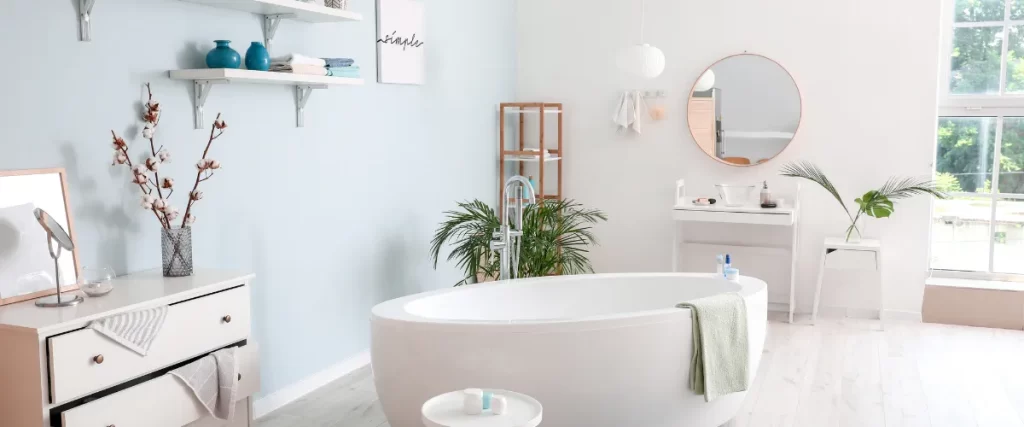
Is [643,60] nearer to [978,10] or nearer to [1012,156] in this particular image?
[978,10]

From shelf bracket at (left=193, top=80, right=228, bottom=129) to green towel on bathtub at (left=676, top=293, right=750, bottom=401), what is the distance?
1819 mm

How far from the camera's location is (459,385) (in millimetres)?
2783

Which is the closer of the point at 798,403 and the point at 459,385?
the point at 459,385

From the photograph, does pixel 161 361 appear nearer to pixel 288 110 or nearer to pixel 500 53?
pixel 288 110

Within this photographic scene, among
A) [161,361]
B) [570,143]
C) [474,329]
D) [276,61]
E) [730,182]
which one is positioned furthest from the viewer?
[570,143]

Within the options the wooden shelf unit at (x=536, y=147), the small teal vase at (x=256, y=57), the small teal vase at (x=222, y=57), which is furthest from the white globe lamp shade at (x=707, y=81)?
the small teal vase at (x=222, y=57)

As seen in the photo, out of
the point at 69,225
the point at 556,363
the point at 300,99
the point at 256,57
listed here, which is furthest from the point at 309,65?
the point at 556,363

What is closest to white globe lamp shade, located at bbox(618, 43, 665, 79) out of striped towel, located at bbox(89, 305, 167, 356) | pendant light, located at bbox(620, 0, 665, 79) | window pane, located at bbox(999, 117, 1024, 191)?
pendant light, located at bbox(620, 0, 665, 79)

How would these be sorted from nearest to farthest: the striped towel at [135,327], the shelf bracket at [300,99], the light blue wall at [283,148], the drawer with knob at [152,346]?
1. the drawer with knob at [152,346]
2. the striped towel at [135,327]
3. the light blue wall at [283,148]
4. the shelf bracket at [300,99]

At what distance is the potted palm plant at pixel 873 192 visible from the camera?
16.1 feet

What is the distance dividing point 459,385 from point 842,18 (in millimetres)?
3535

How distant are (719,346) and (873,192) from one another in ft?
7.58

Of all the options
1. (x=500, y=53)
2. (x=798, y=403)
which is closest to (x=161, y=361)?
(x=798, y=403)

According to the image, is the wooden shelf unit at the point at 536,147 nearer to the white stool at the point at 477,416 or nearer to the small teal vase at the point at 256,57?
the small teal vase at the point at 256,57
